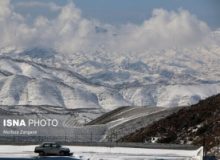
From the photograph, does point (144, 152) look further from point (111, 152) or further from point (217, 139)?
point (217, 139)

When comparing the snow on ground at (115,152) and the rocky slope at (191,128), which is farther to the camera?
the rocky slope at (191,128)

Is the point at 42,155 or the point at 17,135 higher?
the point at 17,135

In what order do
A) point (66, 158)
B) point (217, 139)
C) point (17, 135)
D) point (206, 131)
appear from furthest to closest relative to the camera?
1. point (17, 135)
2. point (206, 131)
3. point (217, 139)
4. point (66, 158)

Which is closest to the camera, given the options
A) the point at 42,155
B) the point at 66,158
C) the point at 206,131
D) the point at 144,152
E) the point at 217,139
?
the point at 66,158

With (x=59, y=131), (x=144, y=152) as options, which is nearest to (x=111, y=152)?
(x=144, y=152)

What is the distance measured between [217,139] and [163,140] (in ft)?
68.3

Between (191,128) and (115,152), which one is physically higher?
(191,128)

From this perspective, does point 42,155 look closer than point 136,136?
Yes

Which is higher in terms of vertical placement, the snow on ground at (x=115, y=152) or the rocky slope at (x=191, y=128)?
the rocky slope at (x=191, y=128)

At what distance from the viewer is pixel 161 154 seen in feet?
376

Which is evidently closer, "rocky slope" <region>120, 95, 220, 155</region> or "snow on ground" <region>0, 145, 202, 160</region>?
"snow on ground" <region>0, 145, 202, 160</region>

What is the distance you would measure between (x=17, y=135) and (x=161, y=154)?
51437 millimetres

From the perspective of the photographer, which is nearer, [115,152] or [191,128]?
[115,152]

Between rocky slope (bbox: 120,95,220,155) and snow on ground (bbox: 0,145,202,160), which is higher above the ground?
rocky slope (bbox: 120,95,220,155)
